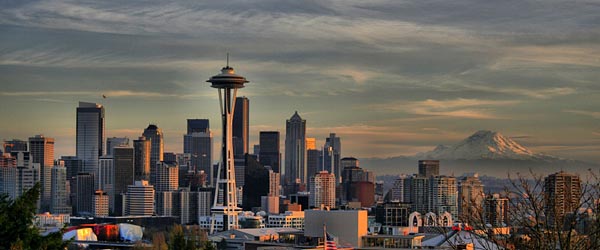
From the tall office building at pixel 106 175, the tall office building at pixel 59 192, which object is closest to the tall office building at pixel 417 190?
the tall office building at pixel 106 175

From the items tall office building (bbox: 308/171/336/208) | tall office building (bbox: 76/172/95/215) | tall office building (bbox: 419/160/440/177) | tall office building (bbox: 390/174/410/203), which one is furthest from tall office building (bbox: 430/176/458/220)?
tall office building (bbox: 76/172/95/215)

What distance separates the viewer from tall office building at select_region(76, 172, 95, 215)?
106875 millimetres

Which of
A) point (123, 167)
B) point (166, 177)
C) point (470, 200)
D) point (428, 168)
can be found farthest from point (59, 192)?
point (470, 200)

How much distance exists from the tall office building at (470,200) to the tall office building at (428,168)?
1871 cm

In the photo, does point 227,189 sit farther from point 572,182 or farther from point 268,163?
point 572,182

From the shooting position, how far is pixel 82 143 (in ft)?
400

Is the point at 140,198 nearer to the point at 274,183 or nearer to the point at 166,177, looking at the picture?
the point at 166,177

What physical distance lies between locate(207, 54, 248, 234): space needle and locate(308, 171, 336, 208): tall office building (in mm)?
22760

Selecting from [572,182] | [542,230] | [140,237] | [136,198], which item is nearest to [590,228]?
[542,230]

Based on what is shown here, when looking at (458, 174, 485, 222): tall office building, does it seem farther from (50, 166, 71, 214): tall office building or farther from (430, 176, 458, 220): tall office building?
(50, 166, 71, 214): tall office building

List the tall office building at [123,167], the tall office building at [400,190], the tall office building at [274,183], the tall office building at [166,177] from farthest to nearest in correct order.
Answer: the tall office building at [274,183] < the tall office building at [123,167] < the tall office building at [166,177] < the tall office building at [400,190]

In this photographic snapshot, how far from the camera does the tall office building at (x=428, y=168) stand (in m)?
96.3

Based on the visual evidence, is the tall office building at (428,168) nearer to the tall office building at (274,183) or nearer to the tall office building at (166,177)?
the tall office building at (274,183)

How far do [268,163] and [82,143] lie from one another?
18393mm
